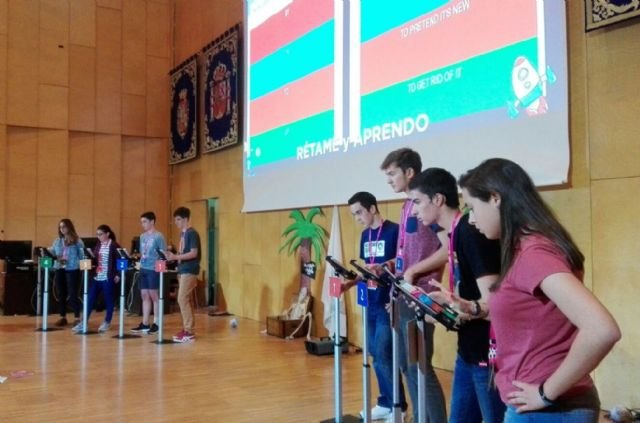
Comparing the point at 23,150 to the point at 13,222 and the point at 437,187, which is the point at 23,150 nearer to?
the point at 13,222

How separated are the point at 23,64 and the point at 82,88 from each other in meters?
0.94

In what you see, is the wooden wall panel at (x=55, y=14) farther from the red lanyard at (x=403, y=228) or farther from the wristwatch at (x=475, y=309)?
the wristwatch at (x=475, y=309)

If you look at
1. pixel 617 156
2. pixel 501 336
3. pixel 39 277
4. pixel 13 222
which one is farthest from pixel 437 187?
pixel 13 222

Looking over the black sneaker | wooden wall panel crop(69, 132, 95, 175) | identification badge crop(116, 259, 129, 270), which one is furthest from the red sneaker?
wooden wall panel crop(69, 132, 95, 175)

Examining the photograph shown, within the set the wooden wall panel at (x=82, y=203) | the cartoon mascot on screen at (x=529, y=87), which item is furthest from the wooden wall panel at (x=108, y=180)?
the cartoon mascot on screen at (x=529, y=87)

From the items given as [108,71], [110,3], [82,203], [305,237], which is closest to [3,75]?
[108,71]

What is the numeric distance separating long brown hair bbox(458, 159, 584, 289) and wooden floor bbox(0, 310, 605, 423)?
8.16 ft

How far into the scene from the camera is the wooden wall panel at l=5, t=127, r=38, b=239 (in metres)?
9.37

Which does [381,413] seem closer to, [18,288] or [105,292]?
[105,292]

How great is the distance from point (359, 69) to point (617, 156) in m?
2.38

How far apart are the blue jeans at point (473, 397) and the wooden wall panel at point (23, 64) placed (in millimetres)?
9315

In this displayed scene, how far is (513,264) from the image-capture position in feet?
4.13

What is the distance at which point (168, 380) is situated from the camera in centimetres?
442

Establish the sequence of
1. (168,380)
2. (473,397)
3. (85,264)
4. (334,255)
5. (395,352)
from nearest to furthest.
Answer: (473,397) < (395,352) < (168,380) < (334,255) < (85,264)
